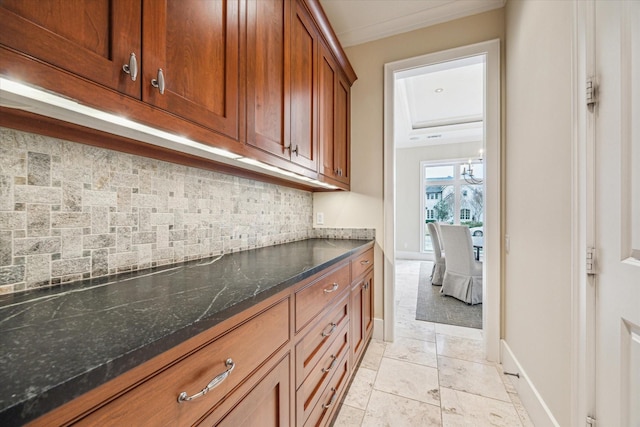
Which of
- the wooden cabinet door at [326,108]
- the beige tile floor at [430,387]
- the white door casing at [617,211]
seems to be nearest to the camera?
the white door casing at [617,211]

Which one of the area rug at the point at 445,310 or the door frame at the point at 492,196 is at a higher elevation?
the door frame at the point at 492,196

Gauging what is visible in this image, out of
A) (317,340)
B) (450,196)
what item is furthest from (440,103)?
(317,340)

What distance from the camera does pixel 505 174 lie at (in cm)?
193

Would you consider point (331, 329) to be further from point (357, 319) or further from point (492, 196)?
point (492, 196)

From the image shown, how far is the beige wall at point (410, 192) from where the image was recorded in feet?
21.2

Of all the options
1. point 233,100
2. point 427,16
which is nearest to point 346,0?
point 427,16

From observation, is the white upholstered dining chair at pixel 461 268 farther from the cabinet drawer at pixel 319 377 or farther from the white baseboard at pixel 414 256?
the white baseboard at pixel 414 256

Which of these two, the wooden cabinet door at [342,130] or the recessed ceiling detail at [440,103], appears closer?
the wooden cabinet door at [342,130]

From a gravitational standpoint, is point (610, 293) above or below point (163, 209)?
below

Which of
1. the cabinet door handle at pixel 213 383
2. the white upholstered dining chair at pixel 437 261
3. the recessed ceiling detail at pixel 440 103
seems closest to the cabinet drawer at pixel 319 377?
the cabinet door handle at pixel 213 383

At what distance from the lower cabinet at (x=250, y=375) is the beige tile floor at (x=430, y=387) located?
259mm

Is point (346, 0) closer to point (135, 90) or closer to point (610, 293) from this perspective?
point (135, 90)

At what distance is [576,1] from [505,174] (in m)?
1.12

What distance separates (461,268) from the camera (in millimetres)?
3330
